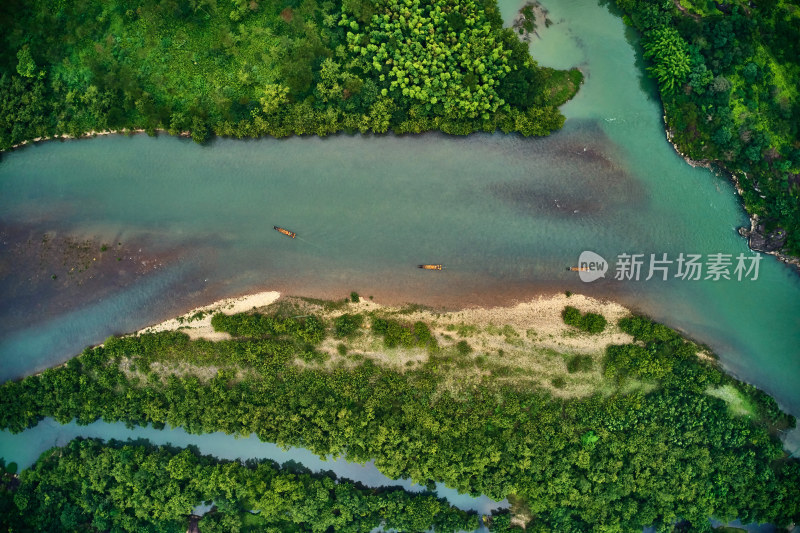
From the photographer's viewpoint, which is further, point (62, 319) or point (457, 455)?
point (62, 319)

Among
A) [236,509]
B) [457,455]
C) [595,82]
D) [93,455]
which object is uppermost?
[595,82]

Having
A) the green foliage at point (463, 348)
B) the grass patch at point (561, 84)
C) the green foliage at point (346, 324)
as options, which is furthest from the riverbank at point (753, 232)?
the green foliage at point (346, 324)

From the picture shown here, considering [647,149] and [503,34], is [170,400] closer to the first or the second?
[503,34]

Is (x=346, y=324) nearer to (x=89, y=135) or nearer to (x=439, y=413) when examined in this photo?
(x=439, y=413)

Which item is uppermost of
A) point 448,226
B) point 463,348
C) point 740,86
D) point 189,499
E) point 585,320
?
point 740,86

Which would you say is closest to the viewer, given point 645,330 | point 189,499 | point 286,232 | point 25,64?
point 189,499

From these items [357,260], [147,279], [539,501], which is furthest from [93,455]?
[539,501]

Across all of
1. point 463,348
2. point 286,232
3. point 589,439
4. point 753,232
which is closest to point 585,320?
point 589,439

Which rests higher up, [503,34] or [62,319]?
[503,34]
